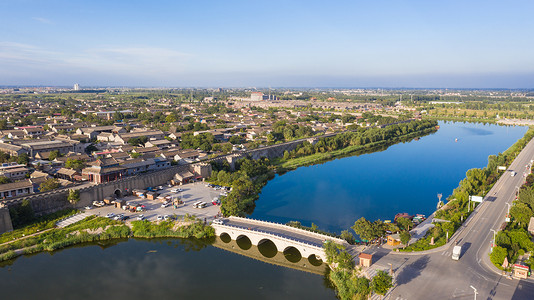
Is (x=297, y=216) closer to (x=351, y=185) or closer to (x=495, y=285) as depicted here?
(x=351, y=185)

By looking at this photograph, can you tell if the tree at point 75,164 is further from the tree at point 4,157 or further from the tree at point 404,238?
the tree at point 404,238

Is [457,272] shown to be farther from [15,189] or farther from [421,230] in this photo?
[15,189]

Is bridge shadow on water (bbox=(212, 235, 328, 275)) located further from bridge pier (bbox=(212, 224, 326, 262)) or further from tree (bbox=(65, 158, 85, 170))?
tree (bbox=(65, 158, 85, 170))

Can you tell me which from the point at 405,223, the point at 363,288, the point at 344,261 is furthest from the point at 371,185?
the point at 363,288

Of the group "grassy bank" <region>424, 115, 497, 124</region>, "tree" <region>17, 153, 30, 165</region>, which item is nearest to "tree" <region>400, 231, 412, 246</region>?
"tree" <region>17, 153, 30, 165</region>

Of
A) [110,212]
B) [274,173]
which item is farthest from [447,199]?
[110,212]

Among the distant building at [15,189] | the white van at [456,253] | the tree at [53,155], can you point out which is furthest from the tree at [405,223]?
the tree at [53,155]
